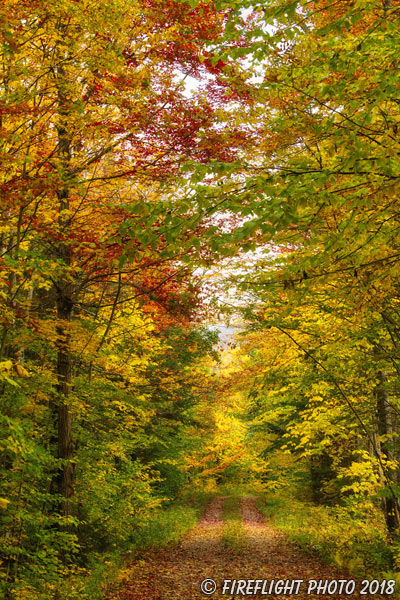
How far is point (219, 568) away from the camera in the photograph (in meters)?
10.2

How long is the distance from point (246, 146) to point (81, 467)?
7307mm

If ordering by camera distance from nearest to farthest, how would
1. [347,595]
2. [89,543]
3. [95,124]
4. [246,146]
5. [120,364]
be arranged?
[95,124], [246,146], [347,595], [89,543], [120,364]

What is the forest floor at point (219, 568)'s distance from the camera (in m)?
8.09

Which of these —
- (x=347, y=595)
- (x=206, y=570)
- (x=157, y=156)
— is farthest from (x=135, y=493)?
(x=157, y=156)

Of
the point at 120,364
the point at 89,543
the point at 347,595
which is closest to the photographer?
the point at 347,595

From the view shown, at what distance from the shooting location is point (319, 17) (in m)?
6.60

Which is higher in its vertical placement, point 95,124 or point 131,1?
point 131,1

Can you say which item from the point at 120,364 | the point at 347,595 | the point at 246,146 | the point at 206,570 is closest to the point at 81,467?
the point at 120,364

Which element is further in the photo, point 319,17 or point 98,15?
point 319,17

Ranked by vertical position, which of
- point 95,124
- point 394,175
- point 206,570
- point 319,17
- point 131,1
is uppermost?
point 319,17

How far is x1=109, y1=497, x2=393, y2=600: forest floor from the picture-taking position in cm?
809

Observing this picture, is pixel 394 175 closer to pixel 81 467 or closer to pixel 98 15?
pixel 98 15

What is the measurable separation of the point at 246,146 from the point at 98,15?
2.49m

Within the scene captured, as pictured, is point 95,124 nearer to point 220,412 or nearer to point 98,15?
point 98,15
